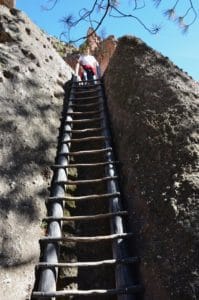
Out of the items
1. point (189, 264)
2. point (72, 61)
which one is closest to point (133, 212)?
point (189, 264)

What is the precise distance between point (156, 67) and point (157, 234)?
298cm

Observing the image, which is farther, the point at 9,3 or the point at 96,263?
the point at 9,3

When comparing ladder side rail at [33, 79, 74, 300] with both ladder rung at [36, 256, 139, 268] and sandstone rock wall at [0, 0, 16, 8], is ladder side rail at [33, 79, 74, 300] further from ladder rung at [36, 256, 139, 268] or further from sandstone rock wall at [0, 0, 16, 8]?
sandstone rock wall at [0, 0, 16, 8]

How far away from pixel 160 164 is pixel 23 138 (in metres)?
1.80

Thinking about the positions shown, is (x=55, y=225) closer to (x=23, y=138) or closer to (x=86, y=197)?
(x=86, y=197)

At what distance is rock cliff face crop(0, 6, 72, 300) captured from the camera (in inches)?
133

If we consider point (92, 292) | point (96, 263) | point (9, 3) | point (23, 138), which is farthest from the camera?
point (9, 3)

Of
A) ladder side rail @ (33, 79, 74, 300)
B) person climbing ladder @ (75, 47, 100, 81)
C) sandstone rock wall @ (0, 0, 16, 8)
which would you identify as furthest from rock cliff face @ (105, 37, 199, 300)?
sandstone rock wall @ (0, 0, 16, 8)

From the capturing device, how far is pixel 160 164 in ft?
12.9

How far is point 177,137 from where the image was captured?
4.09 m

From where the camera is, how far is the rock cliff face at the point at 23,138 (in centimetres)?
338

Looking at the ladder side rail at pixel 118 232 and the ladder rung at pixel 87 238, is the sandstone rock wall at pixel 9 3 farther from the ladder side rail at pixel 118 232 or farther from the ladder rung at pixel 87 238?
the ladder rung at pixel 87 238

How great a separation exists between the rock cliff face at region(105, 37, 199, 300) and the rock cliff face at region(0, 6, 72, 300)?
0.92 m

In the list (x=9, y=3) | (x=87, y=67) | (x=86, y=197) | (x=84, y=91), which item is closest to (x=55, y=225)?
(x=86, y=197)
